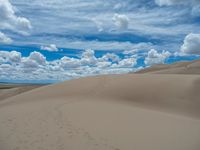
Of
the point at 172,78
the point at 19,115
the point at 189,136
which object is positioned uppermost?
the point at 172,78

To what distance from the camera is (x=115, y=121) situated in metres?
8.51

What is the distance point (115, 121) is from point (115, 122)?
0.41 feet

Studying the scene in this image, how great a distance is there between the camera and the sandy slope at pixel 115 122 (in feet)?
21.2

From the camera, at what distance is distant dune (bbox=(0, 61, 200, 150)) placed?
6449mm

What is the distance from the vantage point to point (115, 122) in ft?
27.5

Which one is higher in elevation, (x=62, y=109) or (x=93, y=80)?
(x=93, y=80)

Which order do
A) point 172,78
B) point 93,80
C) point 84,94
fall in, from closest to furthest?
1. point 84,94
2. point 172,78
3. point 93,80

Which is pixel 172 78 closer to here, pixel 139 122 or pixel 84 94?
Result: pixel 84 94

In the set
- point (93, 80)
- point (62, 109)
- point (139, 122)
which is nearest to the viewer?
point (139, 122)

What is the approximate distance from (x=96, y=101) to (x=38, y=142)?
6.66m

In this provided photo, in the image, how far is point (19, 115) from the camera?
9.99 metres

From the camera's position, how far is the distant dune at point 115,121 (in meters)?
6.45

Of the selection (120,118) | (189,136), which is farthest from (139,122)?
(189,136)

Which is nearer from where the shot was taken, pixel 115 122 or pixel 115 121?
pixel 115 122
